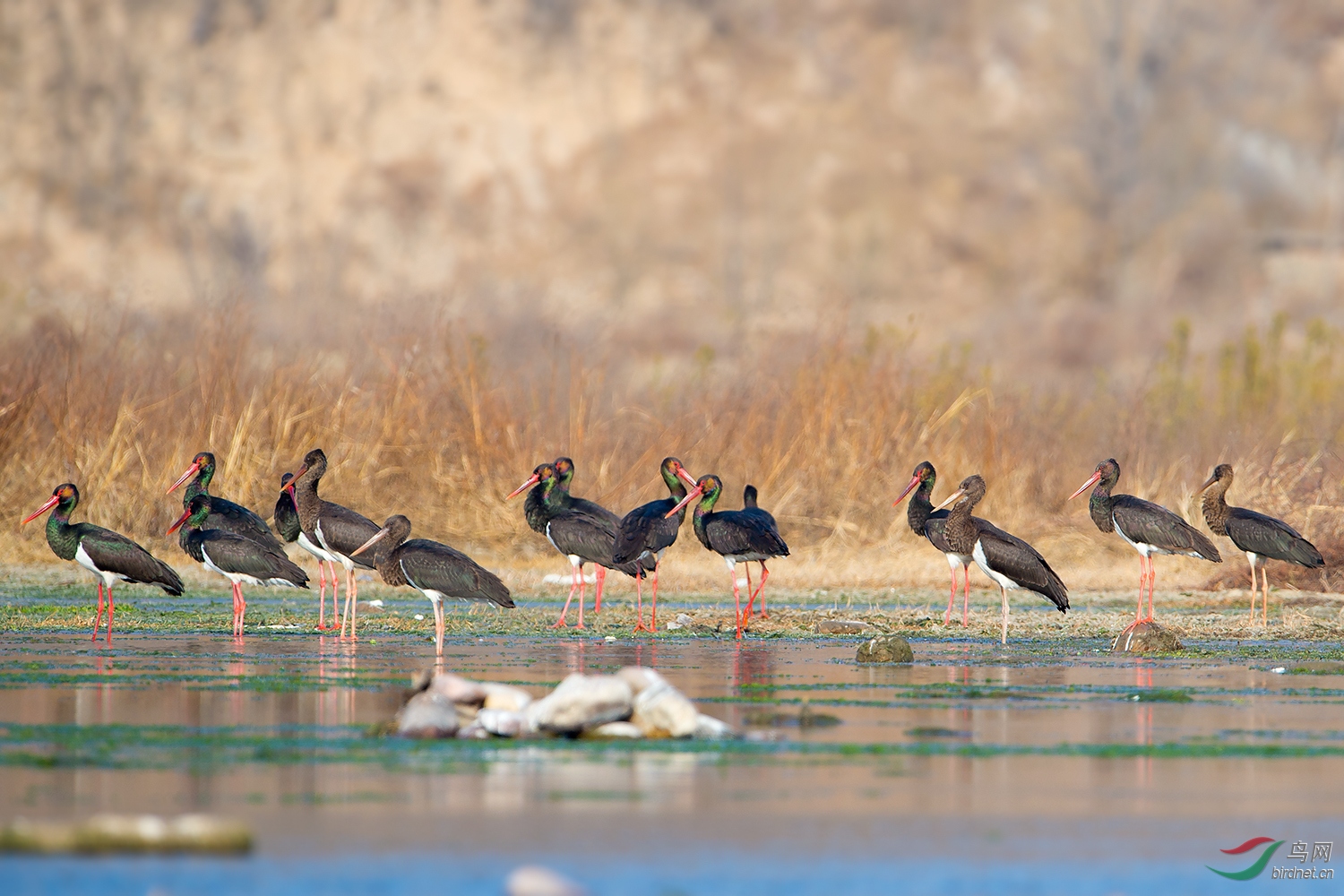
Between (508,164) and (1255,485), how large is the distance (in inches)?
1457

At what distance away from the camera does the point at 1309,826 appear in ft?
24.7

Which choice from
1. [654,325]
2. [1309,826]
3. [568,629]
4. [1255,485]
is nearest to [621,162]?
[654,325]

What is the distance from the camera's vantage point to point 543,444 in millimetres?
22562

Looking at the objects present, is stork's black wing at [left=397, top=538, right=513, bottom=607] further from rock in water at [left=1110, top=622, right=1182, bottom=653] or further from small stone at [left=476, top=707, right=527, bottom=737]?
rock in water at [left=1110, top=622, right=1182, bottom=653]

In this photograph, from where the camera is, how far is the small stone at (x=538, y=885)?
6.01 metres

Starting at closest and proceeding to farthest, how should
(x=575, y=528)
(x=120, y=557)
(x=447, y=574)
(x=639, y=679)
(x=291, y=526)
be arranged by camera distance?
(x=639, y=679)
(x=447, y=574)
(x=120, y=557)
(x=575, y=528)
(x=291, y=526)

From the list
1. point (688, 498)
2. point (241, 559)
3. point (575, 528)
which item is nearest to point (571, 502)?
point (575, 528)

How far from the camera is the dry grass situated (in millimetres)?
21375

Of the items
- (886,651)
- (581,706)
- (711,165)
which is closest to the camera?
(581,706)

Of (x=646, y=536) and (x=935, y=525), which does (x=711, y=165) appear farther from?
(x=646, y=536)

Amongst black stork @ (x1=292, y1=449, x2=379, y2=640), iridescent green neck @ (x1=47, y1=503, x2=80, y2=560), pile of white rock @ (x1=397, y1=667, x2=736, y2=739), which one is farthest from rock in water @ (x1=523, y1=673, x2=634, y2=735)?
iridescent green neck @ (x1=47, y1=503, x2=80, y2=560)

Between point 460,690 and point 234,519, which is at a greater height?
point 234,519

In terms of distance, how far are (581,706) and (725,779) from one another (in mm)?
1195

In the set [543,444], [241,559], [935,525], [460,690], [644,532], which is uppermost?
[543,444]
